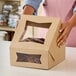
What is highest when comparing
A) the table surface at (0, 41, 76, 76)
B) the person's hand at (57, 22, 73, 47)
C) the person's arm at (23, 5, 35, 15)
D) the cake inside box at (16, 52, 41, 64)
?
the person's arm at (23, 5, 35, 15)

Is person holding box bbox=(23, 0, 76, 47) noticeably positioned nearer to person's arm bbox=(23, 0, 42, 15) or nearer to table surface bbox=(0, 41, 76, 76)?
person's arm bbox=(23, 0, 42, 15)

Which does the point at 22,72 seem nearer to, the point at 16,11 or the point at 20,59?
the point at 20,59

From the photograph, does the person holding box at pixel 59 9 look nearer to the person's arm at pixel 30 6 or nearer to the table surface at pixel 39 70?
the person's arm at pixel 30 6

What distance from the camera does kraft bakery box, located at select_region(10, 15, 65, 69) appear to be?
3.00ft

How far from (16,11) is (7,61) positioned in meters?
2.01

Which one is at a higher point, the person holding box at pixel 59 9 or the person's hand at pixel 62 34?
the person holding box at pixel 59 9

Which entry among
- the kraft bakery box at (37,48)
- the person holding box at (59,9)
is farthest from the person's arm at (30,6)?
the kraft bakery box at (37,48)

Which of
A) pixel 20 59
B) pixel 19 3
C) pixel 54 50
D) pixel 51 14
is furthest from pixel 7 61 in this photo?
pixel 19 3

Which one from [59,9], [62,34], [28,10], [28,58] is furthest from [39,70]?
[59,9]

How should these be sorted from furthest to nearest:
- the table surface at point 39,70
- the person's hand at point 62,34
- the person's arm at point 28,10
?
1. the person's arm at point 28,10
2. the person's hand at point 62,34
3. the table surface at point 39,70

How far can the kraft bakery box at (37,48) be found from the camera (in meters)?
0.92

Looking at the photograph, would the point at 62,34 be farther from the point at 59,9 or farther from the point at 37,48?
the point at 59,9

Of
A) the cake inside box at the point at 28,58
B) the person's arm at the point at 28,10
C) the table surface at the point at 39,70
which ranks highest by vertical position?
the person's arm at the point at 28,10

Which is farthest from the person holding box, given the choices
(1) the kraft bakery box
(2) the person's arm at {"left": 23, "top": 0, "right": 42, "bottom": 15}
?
(1) the kraft bakery box
